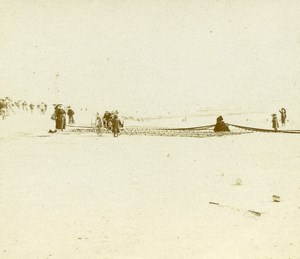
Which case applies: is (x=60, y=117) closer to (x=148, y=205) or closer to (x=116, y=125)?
(x=116, y=125)

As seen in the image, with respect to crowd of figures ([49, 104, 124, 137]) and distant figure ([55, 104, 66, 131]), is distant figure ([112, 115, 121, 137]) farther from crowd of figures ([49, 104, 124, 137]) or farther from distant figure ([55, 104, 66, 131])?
distant figure ([55, 104, 66, 131])

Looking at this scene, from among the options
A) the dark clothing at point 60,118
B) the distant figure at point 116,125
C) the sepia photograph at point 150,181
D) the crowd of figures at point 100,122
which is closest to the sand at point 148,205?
the sepia photograph at point 150,181

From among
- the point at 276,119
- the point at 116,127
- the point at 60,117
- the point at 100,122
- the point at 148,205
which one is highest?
the point at 60,117

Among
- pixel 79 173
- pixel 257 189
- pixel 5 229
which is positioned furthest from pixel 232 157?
pixel 5 229

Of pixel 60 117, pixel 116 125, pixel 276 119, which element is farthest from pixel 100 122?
pixel 276 119

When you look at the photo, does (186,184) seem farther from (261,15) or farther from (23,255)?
(261,15)

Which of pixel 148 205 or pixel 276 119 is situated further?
pixel 276 119

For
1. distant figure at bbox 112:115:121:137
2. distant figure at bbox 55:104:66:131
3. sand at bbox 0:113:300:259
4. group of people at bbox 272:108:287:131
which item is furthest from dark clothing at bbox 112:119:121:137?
group of people at bbox 272:108:287:131

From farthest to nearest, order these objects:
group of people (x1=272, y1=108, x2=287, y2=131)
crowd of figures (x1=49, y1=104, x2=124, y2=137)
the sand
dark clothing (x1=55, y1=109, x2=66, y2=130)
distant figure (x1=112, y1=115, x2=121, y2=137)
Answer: dark clothing (x1=55, y1=109, x2=66, y2=130)
group of people (x1=272, y1=108, x2=287, y2=131)
crowd of figures (x1=49, y1=104, x2=124, y2=137)
distant figure (x1=112, y1=115, x2=121, y2=137)
the sand
